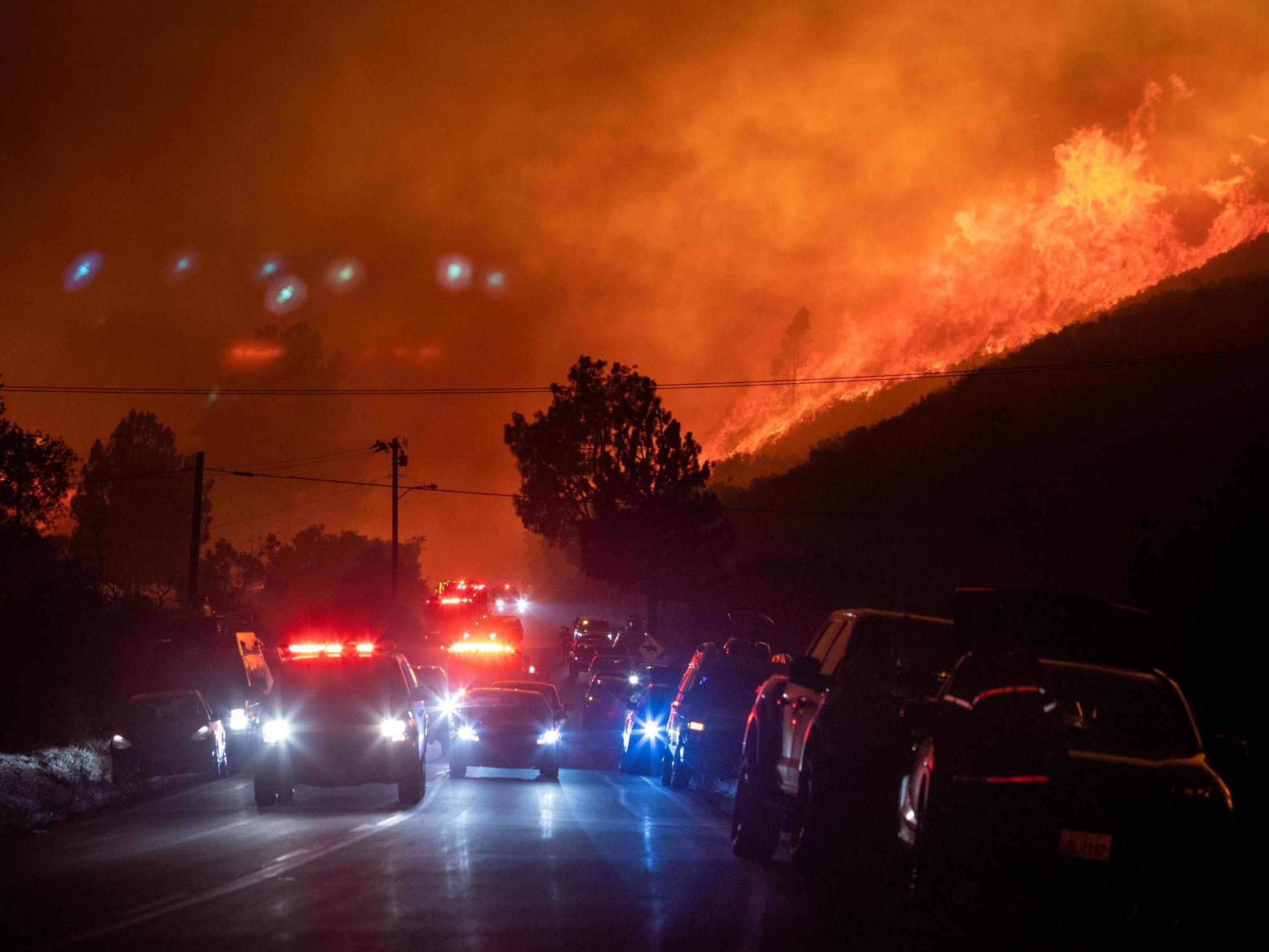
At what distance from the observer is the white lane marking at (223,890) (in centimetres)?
885

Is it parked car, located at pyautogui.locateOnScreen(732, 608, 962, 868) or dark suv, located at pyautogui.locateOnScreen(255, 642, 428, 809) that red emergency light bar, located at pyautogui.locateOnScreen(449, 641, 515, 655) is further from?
parked car, located at pyautogui.locateOnScreen(732, 608, 962, 868)

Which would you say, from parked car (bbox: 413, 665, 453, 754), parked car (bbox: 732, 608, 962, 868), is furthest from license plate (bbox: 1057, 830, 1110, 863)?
parked car (bbox: 413, 665, 453, 754)

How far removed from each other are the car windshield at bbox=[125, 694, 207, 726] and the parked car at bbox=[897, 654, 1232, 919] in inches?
752

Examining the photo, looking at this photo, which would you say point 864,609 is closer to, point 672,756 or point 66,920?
point 66,920

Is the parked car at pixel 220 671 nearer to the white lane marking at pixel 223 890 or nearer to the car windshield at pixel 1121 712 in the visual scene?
the white lane marking at pixel 223 890

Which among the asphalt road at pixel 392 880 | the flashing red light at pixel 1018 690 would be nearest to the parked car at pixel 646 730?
the asphalt road at pixel 392 880

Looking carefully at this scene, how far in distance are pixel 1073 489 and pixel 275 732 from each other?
147 ft

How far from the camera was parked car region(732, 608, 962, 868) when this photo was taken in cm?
1091

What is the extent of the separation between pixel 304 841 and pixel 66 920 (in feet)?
16.2

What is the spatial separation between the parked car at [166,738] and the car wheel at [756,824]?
560 inches

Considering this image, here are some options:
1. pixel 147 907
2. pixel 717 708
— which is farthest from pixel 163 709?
pixel 147 907

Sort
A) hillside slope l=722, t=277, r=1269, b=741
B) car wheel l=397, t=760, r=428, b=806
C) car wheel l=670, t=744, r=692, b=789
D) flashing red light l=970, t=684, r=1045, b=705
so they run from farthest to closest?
hillside slope l=722, t=277, r=1269, b=741
car wheel l=670, t=744, r=692, b=789
car wheel l=397, t=760, r=428, b=806
flashing red light l=970, t=684, r=1045, b=705

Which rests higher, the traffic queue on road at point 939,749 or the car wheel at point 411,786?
the traffic queue on road at point 939,749

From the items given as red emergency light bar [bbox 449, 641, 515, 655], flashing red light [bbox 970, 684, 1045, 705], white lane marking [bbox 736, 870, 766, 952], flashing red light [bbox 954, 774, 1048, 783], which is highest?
red emergency light bar [bbox 449, 641, 515, 655]
